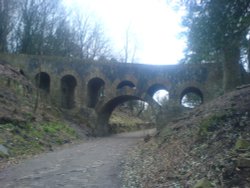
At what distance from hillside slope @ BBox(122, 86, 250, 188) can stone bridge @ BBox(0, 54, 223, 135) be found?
44.5ft

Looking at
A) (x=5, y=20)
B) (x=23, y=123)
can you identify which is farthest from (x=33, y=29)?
(x=23, y=123)

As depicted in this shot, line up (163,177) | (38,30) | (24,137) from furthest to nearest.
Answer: (38,30) → (24,137) → (163,177)

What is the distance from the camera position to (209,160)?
7.41 meters

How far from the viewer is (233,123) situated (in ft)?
29.1

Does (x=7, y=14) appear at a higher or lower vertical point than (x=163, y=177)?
higher

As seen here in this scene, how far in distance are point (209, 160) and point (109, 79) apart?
64.6 feet

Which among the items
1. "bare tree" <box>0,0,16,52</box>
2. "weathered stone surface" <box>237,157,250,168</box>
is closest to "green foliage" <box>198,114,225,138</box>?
"weathered stone surface" <box>237,157,250,168</box>

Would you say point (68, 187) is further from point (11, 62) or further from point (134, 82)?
point (11, 62)

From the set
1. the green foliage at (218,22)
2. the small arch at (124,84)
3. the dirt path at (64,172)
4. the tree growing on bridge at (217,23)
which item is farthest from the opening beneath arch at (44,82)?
the green foliage at (218,22)

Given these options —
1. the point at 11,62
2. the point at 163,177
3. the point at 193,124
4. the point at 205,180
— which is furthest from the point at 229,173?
the point at 11,62

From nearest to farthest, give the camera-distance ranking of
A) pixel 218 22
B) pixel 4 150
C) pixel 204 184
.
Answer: pixel 204 184, pixel 218 22, pixel 4 150

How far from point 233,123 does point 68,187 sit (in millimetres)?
4213

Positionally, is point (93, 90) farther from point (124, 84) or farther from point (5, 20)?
point (5, 20)

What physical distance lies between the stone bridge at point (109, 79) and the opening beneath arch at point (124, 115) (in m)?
0.12
